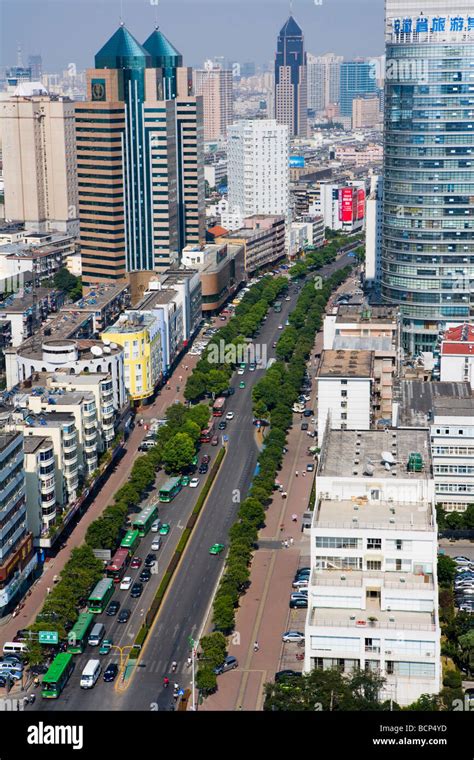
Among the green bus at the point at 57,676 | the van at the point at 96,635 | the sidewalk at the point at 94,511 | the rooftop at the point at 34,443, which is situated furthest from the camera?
the rooftop at the point at 34,443

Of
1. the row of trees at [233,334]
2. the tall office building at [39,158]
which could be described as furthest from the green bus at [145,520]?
the tall office building at [39,158]

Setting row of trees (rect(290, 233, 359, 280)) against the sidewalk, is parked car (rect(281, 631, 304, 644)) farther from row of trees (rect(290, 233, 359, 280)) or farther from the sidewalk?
row of trees (rect(290, 233, 359, 280))

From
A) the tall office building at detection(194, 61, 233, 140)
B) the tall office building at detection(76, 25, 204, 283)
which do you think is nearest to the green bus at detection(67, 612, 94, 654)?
the tall office building at detection(76, 25, 204, 283)

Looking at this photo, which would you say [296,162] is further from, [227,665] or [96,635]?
[227,665]

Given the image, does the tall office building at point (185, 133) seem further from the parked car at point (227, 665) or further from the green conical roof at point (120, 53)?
the parked car at point (227, 665)
